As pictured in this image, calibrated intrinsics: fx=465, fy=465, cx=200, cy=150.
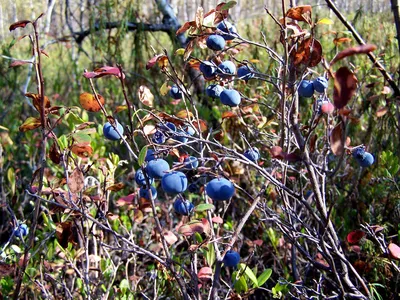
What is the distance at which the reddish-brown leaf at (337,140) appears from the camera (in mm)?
708

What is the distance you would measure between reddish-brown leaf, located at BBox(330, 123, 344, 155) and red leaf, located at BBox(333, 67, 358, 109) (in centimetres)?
10

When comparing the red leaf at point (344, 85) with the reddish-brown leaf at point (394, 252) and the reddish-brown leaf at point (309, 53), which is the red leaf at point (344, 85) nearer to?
the reddish-brown leaf at point (309, 53)

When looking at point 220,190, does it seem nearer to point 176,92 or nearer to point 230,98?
point 230,98

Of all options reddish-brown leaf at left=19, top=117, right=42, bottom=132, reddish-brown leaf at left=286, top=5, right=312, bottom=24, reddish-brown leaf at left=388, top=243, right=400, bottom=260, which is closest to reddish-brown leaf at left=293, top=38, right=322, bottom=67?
reddish-brown leaf at left=286, top=5, right=312, bottom=24

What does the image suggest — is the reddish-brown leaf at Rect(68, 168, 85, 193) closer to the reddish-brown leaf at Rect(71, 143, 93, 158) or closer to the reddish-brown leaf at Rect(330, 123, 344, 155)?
the reddish-brown leaf at Rect(71, 143, 93, 158)

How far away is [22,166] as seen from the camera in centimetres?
292

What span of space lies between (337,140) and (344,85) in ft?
0.44

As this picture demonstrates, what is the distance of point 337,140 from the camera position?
0.72m

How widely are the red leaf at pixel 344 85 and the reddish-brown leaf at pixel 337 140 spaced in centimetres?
10

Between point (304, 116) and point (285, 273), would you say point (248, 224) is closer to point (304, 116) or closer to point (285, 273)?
point (285, 273)

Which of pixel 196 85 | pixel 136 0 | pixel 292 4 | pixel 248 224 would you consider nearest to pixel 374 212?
pixel 248 224

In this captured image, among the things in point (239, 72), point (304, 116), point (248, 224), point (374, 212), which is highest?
point (239, 72)

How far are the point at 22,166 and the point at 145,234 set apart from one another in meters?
1.30

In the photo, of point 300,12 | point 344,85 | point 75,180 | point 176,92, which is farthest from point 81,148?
point 344,85
